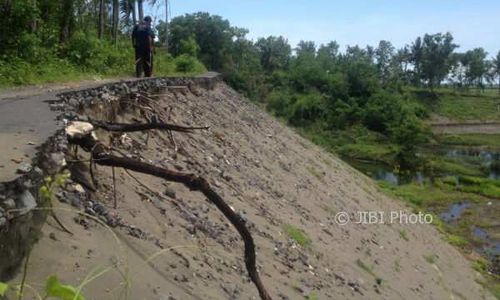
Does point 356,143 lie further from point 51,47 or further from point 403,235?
point 51,47

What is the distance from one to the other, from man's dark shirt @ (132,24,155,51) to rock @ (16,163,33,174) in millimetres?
11898

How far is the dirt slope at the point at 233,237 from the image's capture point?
15.2ft

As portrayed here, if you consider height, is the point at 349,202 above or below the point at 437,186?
above

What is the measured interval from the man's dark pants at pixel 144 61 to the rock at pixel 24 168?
1229cm

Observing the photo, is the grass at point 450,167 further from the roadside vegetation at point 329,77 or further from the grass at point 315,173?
the grass at point 315,173

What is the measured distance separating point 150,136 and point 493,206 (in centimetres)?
2635

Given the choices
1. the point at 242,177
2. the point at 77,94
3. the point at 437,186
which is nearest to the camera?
the point at 77,94

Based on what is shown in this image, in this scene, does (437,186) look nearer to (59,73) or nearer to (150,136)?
(59,73)

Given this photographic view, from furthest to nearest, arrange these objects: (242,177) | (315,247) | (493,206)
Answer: (493,206), (242,177), (315,247)

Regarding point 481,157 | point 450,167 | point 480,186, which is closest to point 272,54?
point 481,157

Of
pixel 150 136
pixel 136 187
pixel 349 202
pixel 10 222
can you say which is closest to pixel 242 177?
pixel 150 136

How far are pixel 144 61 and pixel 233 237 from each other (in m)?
9.78

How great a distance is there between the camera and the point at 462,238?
930 inches

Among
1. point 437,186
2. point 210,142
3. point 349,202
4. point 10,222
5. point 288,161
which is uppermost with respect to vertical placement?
point 10,222
